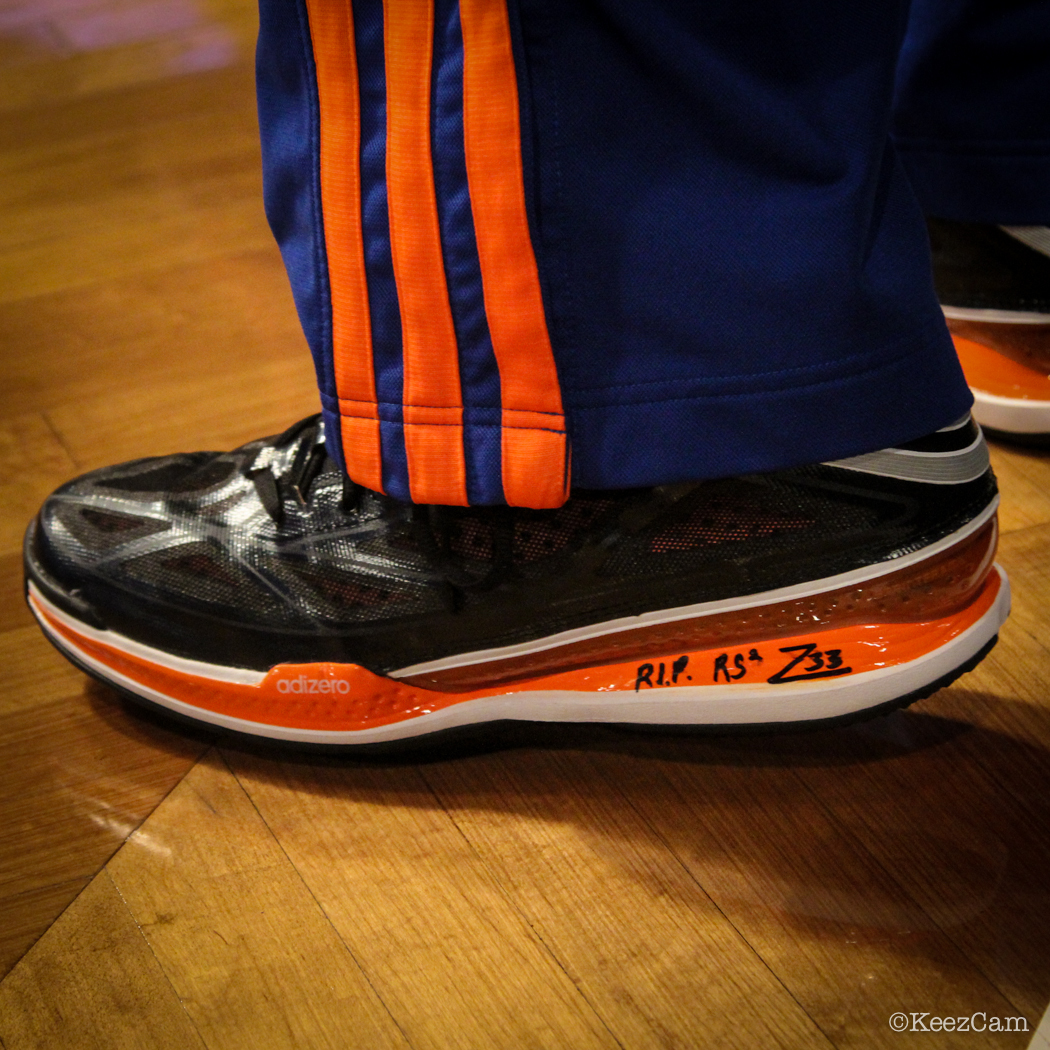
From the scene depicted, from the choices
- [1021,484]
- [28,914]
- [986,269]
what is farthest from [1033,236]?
[28,914]

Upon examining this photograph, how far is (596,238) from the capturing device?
44 centimetres

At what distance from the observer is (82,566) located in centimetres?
65

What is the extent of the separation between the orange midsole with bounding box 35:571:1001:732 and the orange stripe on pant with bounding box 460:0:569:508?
14cm

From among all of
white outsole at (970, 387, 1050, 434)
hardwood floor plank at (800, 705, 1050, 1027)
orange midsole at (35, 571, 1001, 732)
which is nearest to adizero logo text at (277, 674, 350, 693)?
orange midsole at (35, 571, 1001, 732)

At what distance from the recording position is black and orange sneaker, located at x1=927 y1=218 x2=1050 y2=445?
2.68ft

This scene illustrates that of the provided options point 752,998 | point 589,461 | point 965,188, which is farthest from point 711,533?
point 965,188

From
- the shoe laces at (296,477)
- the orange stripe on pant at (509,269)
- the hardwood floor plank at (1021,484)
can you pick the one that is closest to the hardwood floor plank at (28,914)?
the shoe laces at (296,477)

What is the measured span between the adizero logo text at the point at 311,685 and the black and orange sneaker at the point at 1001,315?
1.79 feet

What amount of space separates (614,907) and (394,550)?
230 mm

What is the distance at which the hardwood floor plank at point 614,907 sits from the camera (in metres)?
0.49

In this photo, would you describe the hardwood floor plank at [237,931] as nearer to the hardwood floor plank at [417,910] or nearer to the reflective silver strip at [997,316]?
the hardwood floor plank at [417,910]

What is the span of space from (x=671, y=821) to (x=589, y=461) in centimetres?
23

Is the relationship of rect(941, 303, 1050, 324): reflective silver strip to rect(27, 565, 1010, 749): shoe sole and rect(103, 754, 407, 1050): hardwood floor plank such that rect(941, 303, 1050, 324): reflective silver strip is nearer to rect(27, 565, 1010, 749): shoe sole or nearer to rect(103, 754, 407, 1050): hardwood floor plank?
rect(27, 565, 1010, 749): shoe sole

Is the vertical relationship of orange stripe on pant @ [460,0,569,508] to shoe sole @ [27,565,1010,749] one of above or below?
above
